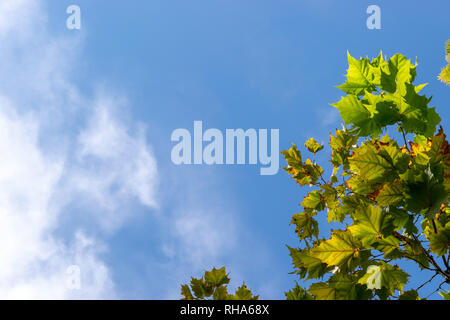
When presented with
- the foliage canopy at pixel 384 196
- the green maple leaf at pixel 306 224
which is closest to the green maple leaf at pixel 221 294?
the foliage canopy at pixel 384 196

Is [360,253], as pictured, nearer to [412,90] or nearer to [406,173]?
[406,173]

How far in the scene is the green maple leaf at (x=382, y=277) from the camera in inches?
82.9


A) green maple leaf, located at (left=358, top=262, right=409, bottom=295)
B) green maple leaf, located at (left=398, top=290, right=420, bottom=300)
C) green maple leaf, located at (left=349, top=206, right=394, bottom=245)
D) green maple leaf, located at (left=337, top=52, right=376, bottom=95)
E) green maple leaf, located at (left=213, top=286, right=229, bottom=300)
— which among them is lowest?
green maple leaf, located at (left=398, top=290, right=420, bottom=300)

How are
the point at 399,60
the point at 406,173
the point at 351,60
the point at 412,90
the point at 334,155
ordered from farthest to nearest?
the point at 334,155 < the point at 351,60 < the point at 399,60 < the point at 412,90 < the point at 406,173

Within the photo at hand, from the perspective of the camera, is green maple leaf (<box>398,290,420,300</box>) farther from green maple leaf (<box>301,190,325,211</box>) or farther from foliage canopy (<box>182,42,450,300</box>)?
green maple leaf (<box>301,190,325,211</box>)

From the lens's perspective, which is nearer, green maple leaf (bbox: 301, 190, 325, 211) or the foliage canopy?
the foliage canopy

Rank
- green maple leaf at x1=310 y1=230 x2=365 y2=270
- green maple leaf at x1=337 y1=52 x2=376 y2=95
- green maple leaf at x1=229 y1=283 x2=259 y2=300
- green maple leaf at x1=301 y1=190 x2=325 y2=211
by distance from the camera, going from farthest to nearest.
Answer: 1. green maple leaf at x1=301 y1=190 x2=325 y2=211
2. green maple leaf at x1=337 y1=52 x2=376 y2=95
3. green maple leaf at x1=310 y1=230 x2=365 y2=270
4. green maple leaf at x1=229 y1=283 x2=259 y2=300

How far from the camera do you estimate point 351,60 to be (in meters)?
2.75

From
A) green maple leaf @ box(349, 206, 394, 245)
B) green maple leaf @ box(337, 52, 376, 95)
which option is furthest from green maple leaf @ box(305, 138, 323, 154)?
green maple leaf @ box(349, 206, 394, 245)

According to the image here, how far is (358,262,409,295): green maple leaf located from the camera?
2105 millimetres

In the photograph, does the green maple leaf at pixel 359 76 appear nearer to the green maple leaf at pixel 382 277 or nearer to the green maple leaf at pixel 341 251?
the green maple leaf at pixel 341 251

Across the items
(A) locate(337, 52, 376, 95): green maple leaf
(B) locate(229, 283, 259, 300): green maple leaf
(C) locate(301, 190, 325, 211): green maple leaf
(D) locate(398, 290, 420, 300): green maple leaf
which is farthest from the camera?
(C) locate(301, 190, 325, 211): green maple leaf

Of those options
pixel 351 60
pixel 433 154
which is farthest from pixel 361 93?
pixel 433 154
